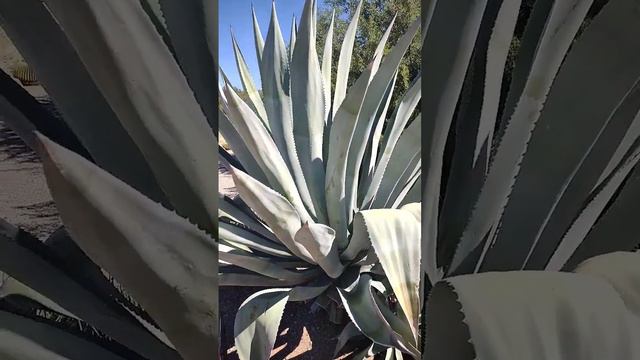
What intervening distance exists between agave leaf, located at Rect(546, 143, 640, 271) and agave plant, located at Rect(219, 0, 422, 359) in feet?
1.95

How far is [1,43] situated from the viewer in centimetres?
43

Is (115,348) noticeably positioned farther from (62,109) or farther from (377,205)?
(377,205)

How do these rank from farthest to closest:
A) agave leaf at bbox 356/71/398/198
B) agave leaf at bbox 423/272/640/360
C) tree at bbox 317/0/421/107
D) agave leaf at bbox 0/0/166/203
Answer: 1. tree at bbox 317/0/421/107
2. agave leaf at bbox 356/71/398/198
3. agave leaf at bbox 0/0/166/203
4. agave leaf at bbox 423/272/640/360

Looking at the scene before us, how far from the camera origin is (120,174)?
40 cm

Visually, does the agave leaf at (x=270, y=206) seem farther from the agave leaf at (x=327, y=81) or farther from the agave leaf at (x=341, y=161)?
the agave leaf at (x=327, y=81)

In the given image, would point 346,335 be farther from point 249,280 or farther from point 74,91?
point 74,91

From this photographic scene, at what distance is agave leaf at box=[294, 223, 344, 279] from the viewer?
129 cm

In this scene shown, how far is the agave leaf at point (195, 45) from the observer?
0.40 metres

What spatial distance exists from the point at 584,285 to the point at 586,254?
23cm

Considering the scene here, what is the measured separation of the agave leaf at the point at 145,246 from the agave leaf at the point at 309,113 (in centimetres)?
127

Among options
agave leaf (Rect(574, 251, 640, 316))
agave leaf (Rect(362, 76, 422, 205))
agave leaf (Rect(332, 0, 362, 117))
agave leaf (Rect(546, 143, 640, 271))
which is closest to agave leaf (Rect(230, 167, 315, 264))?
agave leaf (Rect(362, 76, 422, 205))

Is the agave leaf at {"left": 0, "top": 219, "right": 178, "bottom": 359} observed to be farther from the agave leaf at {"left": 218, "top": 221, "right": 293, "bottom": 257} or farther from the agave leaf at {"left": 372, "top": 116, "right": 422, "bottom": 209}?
the agave leaf at {"left": 372, "top": 116, "right": 422, "bottom": 209}

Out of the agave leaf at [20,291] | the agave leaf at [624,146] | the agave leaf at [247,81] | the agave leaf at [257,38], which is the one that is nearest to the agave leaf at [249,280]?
the agave leaf at [247,81]

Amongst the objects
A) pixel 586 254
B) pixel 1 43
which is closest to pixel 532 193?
pixel 586 254
